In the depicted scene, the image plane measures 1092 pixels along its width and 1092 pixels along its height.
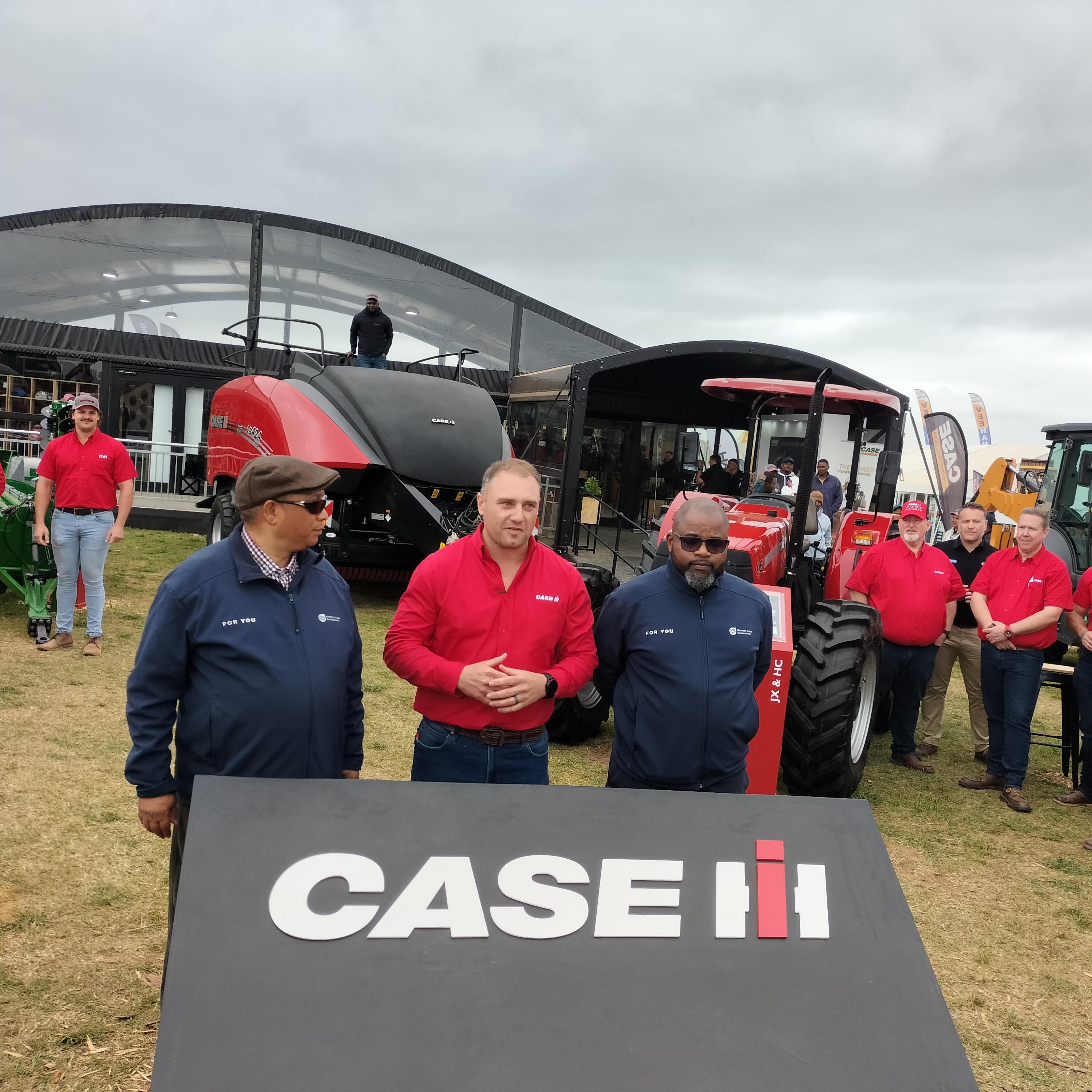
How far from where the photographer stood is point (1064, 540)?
993cm

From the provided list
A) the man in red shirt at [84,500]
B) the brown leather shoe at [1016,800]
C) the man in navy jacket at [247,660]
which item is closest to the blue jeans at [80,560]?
the man in red shirt at [84,500]

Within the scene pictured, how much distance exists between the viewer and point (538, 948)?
196 centimetres

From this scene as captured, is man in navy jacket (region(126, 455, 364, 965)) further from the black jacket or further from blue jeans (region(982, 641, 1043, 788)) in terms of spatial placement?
the black jacket

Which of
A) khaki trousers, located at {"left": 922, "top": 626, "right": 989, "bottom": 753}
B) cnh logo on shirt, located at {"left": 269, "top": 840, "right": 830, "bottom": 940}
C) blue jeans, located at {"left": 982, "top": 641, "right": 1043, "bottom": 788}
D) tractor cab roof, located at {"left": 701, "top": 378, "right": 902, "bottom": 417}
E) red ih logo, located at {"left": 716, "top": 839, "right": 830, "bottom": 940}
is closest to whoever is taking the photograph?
cnh logo on shirt, located at {"left": 269, "top": 840, "right": 830, "bottom": 940}

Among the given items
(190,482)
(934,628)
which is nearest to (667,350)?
(934,628)

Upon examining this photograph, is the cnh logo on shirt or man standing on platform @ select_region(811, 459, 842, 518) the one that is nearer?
the cnh logo on shirt

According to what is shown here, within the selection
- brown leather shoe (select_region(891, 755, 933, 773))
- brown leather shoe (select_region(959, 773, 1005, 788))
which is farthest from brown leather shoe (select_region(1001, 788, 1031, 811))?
brown leather shoe (select_region(891, 755, 933, 773))

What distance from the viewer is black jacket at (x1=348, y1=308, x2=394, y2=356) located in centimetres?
961

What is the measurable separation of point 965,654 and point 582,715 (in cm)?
266

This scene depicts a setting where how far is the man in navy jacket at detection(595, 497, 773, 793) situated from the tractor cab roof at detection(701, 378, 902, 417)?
3403 millimetres

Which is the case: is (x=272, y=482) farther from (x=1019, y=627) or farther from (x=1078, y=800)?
(x=1078, y=800)

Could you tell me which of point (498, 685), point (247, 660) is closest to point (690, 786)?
point (498, 685)

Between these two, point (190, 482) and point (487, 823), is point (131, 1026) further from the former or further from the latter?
A: point (190, 482)

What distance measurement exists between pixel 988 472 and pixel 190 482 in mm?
11873
